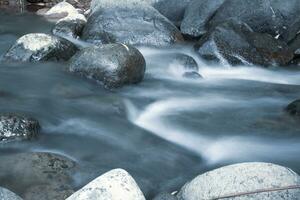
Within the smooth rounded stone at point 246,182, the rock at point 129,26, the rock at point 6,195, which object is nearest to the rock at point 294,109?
the smooth rounded stone at point 246,182

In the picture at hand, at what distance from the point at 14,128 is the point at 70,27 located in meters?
4.98

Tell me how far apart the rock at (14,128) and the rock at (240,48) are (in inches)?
149

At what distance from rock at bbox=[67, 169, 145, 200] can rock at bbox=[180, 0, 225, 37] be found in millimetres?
6279

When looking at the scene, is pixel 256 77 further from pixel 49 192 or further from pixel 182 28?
pixel 49 192

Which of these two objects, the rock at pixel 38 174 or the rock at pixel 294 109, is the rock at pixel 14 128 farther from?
the rock at pixel 294 109

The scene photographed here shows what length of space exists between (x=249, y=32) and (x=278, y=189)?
5108 millimetres

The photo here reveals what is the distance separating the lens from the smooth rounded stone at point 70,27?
9.34 m

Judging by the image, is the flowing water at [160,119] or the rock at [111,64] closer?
the flowing water at [160,119]

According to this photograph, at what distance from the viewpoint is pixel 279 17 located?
8.96 metres

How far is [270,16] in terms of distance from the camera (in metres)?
8.95

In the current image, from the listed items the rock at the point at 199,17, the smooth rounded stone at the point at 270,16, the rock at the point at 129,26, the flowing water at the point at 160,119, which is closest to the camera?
the flowing water at the point at 160,119

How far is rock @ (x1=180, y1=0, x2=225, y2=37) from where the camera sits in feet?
30.4

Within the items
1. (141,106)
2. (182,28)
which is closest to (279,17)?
(182,28)

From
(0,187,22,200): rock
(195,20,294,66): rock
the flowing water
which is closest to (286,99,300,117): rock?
the flowing water
